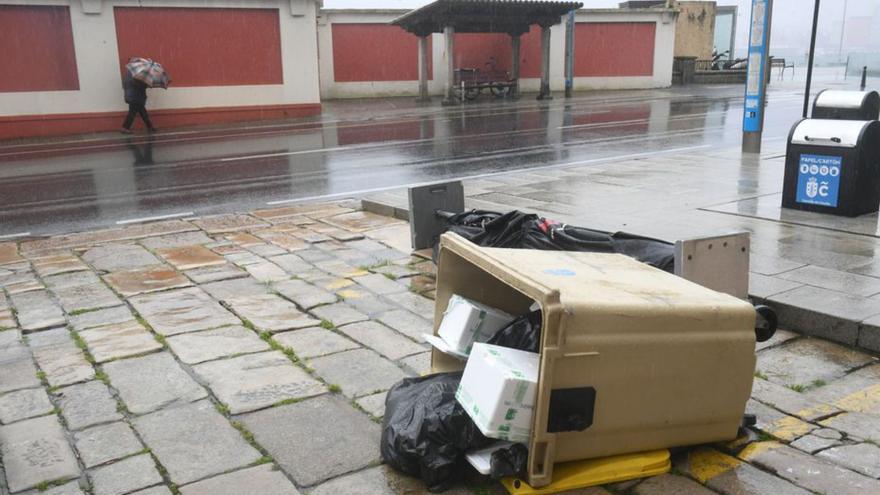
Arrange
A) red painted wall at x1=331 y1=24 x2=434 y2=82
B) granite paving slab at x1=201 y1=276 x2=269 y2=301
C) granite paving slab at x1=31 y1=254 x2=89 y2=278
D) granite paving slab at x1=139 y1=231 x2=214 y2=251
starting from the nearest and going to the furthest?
granite paving slab at x1=201 y1=276 x2=269 y2=301, granite paving slab at x1=31 y1=254 x2=89 y2=278, granite paving slab at x1=139 y1=231 x2=214 y2=251, red painted wall at x1=331 y1=24 x2=434 y2=82

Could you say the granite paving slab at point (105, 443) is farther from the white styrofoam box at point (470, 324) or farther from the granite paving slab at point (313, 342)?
the white styrofoam box at point (470, 324)

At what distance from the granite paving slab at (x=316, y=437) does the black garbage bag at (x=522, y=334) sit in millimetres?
718

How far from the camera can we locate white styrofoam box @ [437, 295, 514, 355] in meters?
3.60

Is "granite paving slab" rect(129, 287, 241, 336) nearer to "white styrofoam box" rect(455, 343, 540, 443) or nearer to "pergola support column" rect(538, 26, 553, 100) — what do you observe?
"white styrofoam box" rect(455, 343, 540, 443)

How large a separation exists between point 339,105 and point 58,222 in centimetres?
1865

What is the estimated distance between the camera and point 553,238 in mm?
5160

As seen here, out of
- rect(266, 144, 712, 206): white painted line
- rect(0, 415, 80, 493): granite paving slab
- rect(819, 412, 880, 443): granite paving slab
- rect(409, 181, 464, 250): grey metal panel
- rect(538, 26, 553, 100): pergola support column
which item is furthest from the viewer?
rect(538, 26, 553, 100): pergola support column

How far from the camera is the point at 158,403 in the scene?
383 centimetres

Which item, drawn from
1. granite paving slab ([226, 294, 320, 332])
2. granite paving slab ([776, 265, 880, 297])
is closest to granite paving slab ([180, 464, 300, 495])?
granite paving slab ([226, 294, 320, 332])

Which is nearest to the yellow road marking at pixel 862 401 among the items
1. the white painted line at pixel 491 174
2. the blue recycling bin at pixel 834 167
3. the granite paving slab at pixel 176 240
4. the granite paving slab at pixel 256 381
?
the granite paving slab at pixel 256 381

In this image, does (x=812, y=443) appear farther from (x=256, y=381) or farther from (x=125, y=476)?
(x=125, y=476)

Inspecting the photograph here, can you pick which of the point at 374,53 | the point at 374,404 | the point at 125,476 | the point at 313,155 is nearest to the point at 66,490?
the point at 125,476

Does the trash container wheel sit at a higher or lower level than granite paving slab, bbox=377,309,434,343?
higher

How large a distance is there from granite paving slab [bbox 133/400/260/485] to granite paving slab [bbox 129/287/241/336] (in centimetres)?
121
